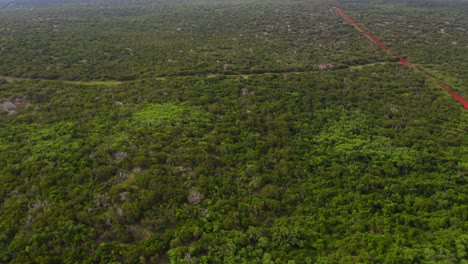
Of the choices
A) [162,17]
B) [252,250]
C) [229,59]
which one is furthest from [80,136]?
[162,17]

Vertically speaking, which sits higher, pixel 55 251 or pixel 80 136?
pixel 80 136

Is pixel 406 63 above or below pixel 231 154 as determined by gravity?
above

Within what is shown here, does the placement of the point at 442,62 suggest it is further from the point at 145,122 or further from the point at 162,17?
the point at 162,17

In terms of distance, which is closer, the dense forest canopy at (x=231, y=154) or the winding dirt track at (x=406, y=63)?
the dense forest canopy at (x=231, y=154)

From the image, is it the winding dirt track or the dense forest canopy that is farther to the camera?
the winding dirt track

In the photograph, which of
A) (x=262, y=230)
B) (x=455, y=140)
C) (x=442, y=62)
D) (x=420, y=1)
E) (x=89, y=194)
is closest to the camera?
(x=262, y=230)

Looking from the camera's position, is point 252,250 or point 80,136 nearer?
point 252,250

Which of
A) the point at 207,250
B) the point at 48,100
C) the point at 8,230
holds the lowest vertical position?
the point at 207,250

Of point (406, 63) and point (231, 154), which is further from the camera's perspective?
point (406, 63)
